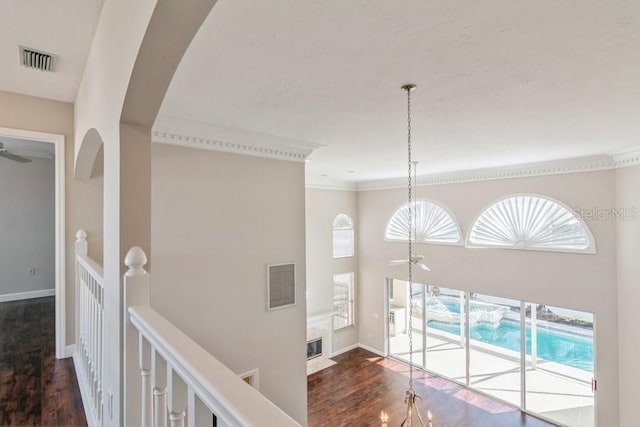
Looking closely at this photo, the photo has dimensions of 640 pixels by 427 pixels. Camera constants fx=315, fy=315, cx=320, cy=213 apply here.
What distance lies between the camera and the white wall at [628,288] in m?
4.21

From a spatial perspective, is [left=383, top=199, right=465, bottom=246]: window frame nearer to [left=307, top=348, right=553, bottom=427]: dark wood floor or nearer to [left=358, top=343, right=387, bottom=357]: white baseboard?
[left=358, top=343, right=387, bottom=357]: white baseboard

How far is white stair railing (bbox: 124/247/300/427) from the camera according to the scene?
0.56 metres

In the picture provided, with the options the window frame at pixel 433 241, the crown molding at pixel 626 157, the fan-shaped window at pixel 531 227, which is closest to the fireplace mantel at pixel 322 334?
the window frame at pixel 433 241

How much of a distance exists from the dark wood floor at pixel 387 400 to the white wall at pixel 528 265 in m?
1.08

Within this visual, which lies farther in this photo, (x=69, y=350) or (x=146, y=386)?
(x=69, y=350)

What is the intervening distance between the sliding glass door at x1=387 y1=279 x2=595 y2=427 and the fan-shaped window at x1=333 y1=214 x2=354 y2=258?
1.84 m

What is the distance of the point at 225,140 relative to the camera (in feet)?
11.6

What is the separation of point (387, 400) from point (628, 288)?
4.48 meters

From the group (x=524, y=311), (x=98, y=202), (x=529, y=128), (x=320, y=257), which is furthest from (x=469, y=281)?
(x=98, y=202)

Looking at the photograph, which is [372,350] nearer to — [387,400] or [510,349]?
[387,400]

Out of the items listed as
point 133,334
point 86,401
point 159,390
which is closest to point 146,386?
point 159,390

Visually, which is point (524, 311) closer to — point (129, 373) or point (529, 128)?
point (529, 128)

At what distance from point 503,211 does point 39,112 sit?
22.7 feet

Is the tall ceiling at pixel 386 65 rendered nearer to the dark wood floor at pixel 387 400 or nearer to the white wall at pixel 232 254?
the white wall at pixel 232 254
